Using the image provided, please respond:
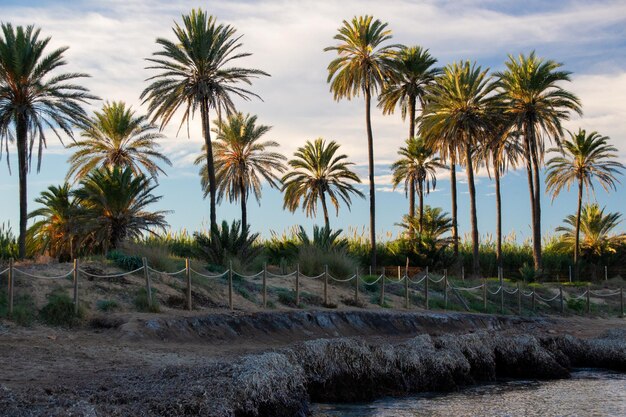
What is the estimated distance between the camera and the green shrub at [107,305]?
54.9 ft

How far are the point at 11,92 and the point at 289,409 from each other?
82.5 ft

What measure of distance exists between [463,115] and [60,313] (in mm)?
30540

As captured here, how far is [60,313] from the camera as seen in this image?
51.4ft

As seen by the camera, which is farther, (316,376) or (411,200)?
(411,200)

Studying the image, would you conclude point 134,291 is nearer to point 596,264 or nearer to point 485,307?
point 485,307

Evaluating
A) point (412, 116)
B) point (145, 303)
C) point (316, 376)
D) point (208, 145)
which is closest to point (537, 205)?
point (412, 116)

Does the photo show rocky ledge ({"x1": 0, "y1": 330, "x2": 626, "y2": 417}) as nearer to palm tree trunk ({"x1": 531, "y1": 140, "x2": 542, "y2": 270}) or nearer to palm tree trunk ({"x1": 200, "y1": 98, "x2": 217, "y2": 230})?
palm tree trunk ({"x1": 200, "y1": 98, "x2": 217, "y2": 230})

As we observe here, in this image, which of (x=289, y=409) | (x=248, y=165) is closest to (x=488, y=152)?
(x=248, y=165)

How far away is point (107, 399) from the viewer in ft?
25.1

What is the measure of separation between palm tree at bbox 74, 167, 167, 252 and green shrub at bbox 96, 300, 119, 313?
43.0 feet

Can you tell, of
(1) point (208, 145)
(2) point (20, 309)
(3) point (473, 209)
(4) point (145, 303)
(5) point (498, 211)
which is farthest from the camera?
(5) point (498, 211)

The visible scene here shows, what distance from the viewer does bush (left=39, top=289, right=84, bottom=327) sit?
15.4 meters

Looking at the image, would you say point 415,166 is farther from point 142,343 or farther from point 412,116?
point 142,343

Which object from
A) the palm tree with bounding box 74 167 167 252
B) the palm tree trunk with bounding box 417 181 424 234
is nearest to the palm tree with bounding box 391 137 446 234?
the palm tree trunk with bounding box 417 181 424 234
